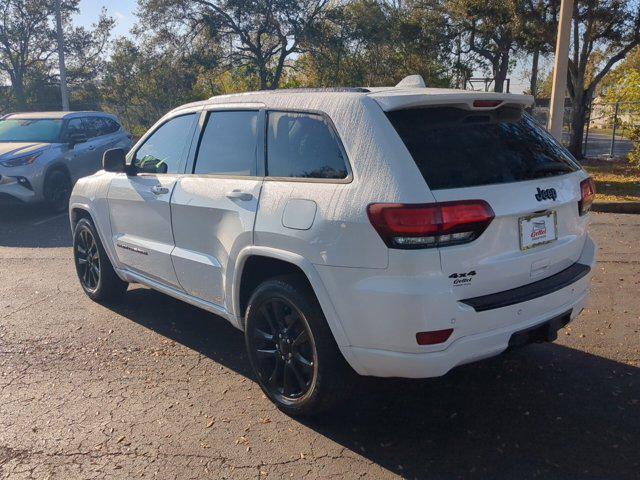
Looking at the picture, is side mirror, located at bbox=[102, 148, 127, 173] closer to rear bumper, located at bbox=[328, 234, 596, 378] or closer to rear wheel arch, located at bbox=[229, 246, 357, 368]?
rear wheel arch, located at bbox=[229, 246, 357, 368]

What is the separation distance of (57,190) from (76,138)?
43.5 inches

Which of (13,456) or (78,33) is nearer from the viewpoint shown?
(13,456)

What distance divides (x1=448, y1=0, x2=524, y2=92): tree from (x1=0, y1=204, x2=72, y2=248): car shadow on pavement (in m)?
11.7

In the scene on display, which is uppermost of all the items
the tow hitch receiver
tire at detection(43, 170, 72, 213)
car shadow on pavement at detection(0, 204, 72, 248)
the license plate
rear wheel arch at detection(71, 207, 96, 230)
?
the license plate

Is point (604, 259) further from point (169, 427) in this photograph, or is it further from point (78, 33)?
point (78, 33)

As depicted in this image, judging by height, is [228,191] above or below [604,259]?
above

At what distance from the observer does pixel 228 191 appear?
3.85 meters

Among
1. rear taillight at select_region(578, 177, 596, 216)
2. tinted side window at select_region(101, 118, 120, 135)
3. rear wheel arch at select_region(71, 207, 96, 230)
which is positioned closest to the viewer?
rear taillight at select_region(578, 177, 596, 216)

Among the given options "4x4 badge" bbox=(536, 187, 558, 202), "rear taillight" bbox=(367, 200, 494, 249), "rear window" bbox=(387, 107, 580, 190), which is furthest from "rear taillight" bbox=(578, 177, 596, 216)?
"rear taillight" bbox=(367, 200, 494, 249)

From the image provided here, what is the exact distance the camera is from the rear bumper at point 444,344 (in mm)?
2889

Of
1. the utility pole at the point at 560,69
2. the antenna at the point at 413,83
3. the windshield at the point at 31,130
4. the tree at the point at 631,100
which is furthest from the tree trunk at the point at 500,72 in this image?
the antenna at the point at 413,83

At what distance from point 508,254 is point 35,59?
3056 cm

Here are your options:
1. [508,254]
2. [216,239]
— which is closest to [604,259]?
[508,254]

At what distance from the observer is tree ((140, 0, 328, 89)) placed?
800 inches
